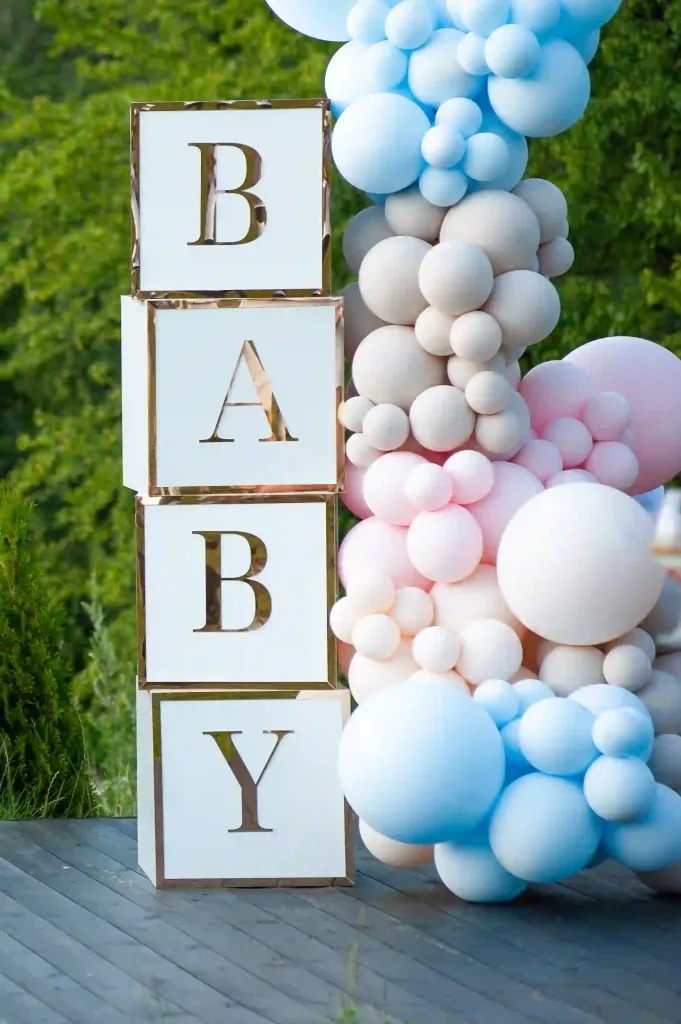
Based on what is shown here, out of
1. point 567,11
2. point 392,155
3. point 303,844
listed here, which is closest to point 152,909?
point 303,844

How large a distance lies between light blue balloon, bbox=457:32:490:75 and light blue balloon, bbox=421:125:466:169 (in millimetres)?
149

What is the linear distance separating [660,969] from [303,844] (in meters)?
0.99

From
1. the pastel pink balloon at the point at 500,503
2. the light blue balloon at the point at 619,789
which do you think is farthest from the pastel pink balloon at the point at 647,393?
the light blue balloon at the point at 619,789

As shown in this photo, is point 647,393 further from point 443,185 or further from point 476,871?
point 476,871

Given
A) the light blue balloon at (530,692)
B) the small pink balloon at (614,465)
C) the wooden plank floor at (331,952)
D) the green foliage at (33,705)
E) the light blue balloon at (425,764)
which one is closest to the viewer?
the wooden plank floor at (331,952)

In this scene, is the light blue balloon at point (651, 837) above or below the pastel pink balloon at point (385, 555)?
below

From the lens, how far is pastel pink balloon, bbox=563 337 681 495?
4.13 m

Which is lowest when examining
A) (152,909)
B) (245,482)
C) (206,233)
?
(152,909)

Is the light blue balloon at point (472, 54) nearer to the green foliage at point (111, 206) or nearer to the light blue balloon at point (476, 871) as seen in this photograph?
the light blue balloon at point (476, 871)

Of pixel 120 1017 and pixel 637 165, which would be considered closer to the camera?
pixel 120 1017

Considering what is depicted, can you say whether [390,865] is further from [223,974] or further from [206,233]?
[206,233]

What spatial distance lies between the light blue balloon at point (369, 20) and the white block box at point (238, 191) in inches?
7.7

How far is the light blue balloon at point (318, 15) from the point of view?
402cm

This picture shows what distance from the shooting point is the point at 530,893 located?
3.85 metres
